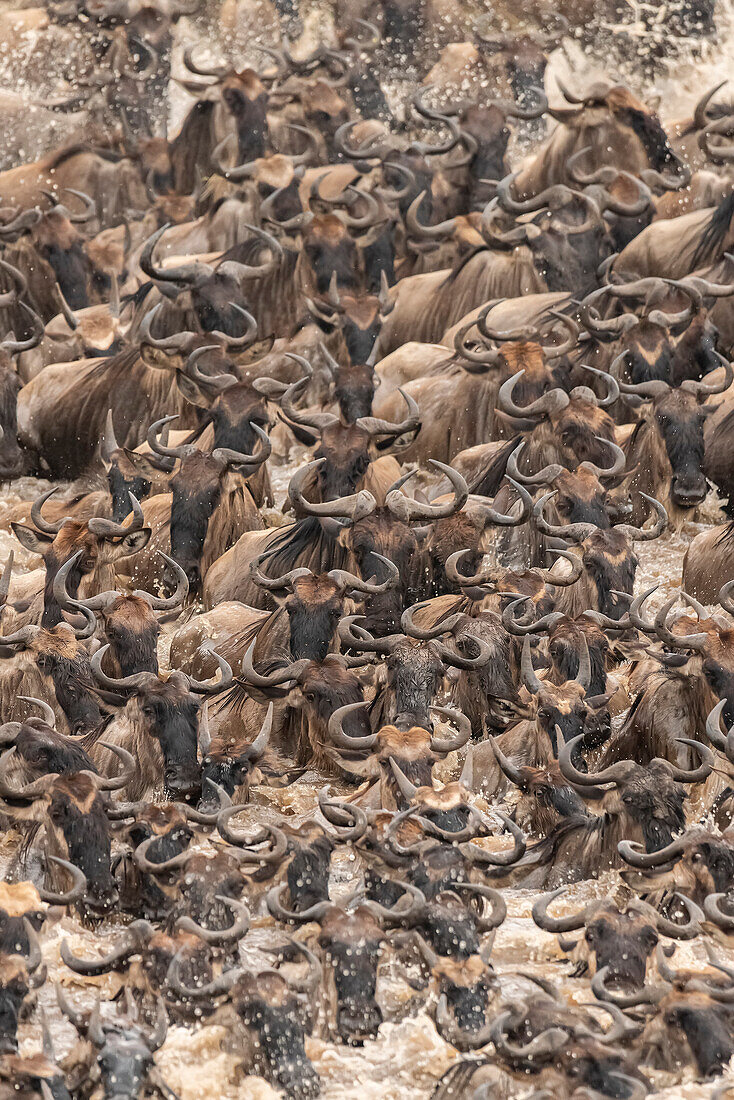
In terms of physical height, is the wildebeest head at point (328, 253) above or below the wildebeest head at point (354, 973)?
below

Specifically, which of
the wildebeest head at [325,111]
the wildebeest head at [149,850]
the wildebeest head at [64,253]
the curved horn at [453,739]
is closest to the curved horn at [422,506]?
the curved horn at [453,739]

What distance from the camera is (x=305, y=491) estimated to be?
9875 millimetres

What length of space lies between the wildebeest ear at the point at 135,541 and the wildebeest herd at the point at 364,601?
0.05 feet

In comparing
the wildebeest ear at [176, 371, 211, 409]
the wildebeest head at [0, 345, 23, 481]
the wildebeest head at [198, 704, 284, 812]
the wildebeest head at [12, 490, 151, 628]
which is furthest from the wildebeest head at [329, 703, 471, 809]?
the wildebeest head at [0, 345, 23, 481]

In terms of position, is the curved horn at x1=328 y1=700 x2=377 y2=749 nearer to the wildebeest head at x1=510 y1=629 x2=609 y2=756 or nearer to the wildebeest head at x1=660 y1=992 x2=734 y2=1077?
the wildebeest head at x1=510 y1=629 x2=609 y2=756

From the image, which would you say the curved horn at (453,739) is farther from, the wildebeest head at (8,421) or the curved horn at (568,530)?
the wildebeest head at (8,421)

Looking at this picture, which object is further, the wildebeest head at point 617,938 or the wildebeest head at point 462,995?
the wildebeest head at point 617,938

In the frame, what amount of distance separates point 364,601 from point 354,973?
117 inches

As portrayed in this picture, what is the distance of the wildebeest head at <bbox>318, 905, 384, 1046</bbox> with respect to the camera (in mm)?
6457

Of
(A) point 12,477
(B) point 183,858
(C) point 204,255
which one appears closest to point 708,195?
(C) point 204,255

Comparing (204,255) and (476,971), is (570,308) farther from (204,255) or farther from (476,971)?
(476,971)

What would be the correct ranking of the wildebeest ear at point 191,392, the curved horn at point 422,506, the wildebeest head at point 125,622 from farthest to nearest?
1. the wildebeest ear at point 191,392
2. the curved horn at point 422,506
3. the wildebeest head at point 125,622

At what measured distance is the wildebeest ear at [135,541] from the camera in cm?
928

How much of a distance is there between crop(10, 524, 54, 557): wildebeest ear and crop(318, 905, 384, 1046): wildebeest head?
3.47 meters
